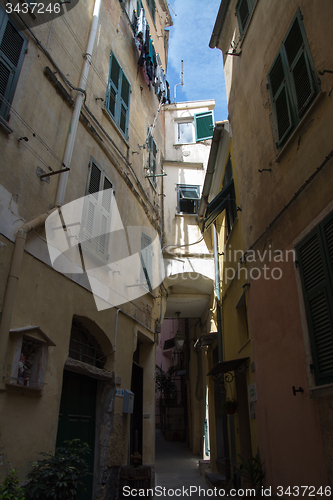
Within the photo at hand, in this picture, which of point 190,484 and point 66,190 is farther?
point 190,484

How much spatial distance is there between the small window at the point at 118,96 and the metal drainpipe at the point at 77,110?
1.16 meters

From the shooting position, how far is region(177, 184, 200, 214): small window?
13.5 metres

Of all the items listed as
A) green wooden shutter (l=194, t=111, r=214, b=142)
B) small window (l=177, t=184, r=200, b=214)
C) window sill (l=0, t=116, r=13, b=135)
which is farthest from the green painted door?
green wooden shutter (l=194, t=111, r=214, b=142)

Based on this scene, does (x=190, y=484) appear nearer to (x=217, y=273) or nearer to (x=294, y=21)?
(x=217, y=273)

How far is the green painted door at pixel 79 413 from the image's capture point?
6027mm

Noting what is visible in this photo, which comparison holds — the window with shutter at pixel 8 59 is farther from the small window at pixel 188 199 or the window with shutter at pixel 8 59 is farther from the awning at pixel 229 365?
the small window at pixel 188 199

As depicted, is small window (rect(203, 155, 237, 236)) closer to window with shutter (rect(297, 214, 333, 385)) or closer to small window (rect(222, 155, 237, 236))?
small window (rect(222, 155, 237, 236))

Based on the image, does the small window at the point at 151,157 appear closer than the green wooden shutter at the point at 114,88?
No

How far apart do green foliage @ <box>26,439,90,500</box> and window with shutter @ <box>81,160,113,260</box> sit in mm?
3474

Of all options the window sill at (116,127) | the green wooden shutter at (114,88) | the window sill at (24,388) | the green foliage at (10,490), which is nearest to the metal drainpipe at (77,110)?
the window sill at (116,127)

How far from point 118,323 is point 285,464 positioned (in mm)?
4091

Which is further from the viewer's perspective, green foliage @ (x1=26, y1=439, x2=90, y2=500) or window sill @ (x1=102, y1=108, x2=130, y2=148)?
window sill @ (x1=102, y1=108, x2=130, y2=148)

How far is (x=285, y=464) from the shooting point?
4770mm

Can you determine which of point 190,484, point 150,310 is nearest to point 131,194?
point 150,310
